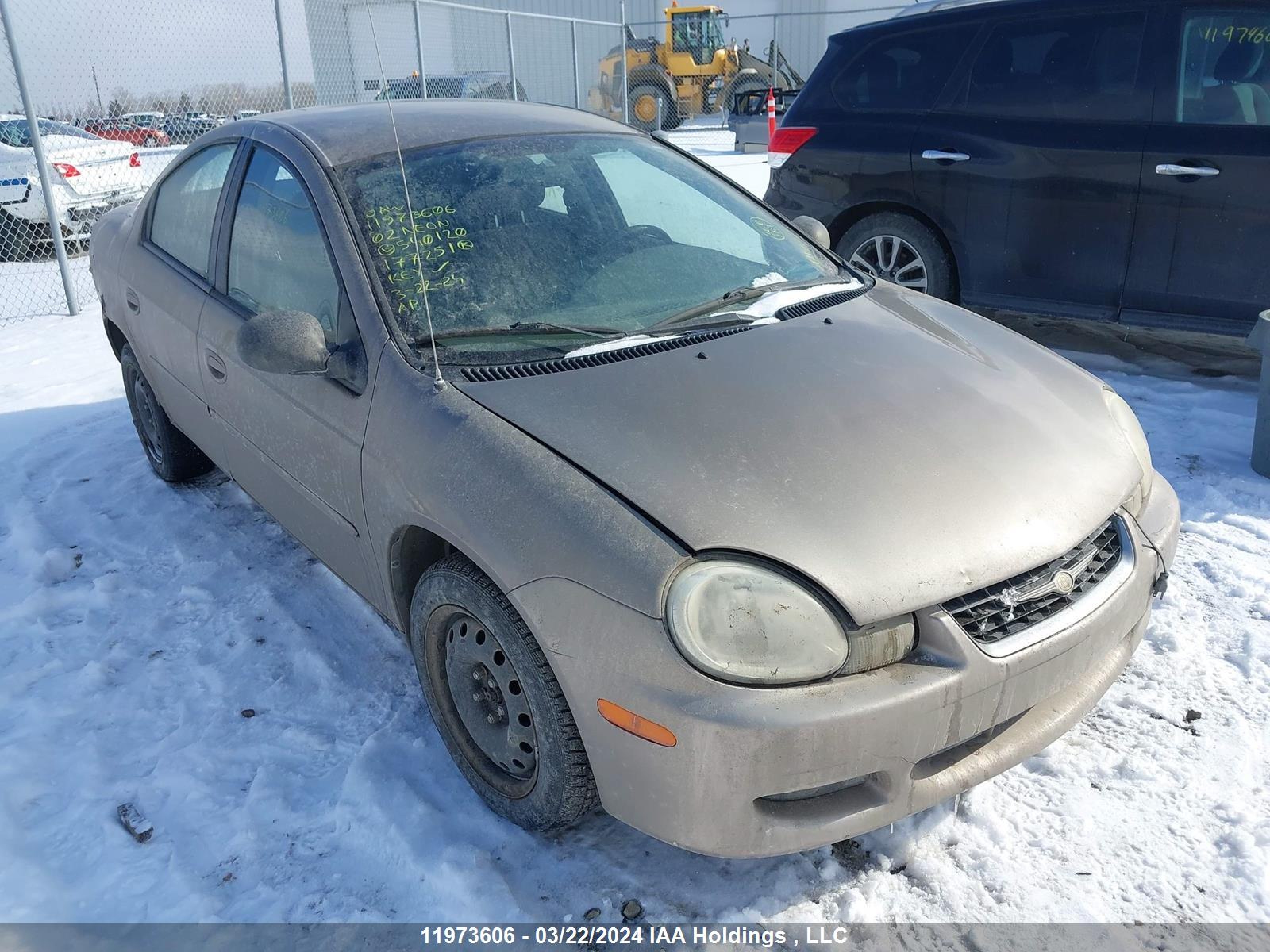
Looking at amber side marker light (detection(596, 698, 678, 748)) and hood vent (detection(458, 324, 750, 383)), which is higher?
hood vent (detection(458, 324, 750, 383))

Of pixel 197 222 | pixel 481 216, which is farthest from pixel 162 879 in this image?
pixel 197 222

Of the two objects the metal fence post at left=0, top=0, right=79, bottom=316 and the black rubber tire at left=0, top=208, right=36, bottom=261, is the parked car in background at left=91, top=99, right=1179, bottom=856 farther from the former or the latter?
the black rubber tire at left=0, top=208, right=36, bottom=261

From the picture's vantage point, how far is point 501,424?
88.3 inches

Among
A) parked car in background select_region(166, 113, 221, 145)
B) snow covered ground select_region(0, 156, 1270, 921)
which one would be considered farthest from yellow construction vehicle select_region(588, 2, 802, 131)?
snow covered ground select_region(0, 156, 1270, 921)

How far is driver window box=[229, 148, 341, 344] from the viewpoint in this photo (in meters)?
2.76

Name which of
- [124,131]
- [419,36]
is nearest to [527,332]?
[419,36]

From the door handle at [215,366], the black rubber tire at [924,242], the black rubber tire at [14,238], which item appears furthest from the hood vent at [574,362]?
the black rubber tire at [14,238]

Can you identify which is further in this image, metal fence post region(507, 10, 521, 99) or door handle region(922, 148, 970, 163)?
metal fence post region(507, 10, 521, 99)

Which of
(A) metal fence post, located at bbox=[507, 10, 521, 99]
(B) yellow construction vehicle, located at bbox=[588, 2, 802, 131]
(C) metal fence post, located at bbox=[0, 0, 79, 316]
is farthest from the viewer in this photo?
(B) yellow construction vehicle, located at bbox=[588, 2, 802, 131]

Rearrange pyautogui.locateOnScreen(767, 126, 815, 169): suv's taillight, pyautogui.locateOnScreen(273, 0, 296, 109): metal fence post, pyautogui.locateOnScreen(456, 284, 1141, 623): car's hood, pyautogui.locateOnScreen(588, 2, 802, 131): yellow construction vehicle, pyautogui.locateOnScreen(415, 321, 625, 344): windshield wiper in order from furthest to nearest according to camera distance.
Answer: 1. pyautogui.locateOnScreen(588, 2, 802, 131): yellow construction vehicle
2. pyautogui.locateOnScreen(273, 0, 296, 109): metal fence post
3. pyautogui.locateOnScreen(767, 126, 815, 169): suv's taillight
4. pyautogui.locateOnScreen(415, 321, 625, 344): windshield wiper
5. pyautogui.locateOnScreen(456, 284, 1141, 623): car's hood

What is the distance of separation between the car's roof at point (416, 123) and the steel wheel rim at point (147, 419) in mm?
1311

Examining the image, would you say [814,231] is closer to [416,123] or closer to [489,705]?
[416,123]

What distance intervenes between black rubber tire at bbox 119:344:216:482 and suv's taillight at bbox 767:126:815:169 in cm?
380

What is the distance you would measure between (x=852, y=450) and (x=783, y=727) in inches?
27.7
